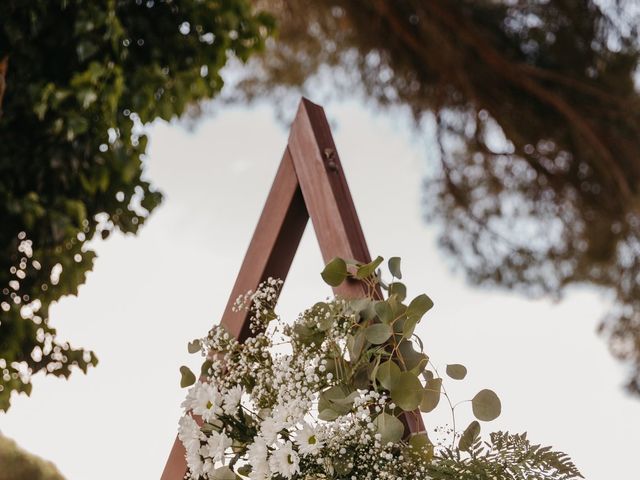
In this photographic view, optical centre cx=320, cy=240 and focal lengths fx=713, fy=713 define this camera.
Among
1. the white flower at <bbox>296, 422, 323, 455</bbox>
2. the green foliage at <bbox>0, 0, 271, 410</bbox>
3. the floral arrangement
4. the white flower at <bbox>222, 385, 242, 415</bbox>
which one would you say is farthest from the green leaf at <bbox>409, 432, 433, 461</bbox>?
the green foliage at <bbox>0, 0, 271, 410</bbox>

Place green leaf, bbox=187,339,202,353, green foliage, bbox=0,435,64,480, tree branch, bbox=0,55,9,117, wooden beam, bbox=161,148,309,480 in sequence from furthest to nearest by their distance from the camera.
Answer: green foliage, bbox=0,435,64,480 < tree branch, bbox=0,55,9,117 < wooden beam, bbox=161,148,309,480 < green leaf, bbox=187,339,202,353

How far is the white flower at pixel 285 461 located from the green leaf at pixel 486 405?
0.76 feet

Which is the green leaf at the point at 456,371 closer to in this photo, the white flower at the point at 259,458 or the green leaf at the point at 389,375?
the green leaf at the point at 389,375

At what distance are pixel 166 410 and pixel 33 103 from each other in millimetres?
1123

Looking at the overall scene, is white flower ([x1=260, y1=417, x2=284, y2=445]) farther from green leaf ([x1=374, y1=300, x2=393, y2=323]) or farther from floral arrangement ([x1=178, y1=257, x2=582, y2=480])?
green leaf ([x1=374, y1=300, x2=393, y2=323])

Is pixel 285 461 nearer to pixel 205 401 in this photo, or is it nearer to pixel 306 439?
pixel 306 439

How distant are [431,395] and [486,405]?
7cm

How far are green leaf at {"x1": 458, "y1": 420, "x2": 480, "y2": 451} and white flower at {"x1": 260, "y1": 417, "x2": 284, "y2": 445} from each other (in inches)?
8.5

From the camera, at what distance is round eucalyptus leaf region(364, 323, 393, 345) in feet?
2.91

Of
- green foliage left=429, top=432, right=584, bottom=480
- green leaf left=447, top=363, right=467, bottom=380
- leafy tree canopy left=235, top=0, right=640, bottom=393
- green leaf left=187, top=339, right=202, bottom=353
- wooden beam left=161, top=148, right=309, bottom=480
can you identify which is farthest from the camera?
leafy tree canopy left=235, top=0, right=640, bottom=393

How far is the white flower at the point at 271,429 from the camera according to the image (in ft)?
2.77

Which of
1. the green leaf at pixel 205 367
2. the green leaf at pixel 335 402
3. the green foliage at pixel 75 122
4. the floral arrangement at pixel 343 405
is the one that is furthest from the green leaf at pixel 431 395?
the green foliage at pixel 75 122

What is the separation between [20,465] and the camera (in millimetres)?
2000

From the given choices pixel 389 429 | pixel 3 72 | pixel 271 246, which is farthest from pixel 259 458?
pixel 3 72
